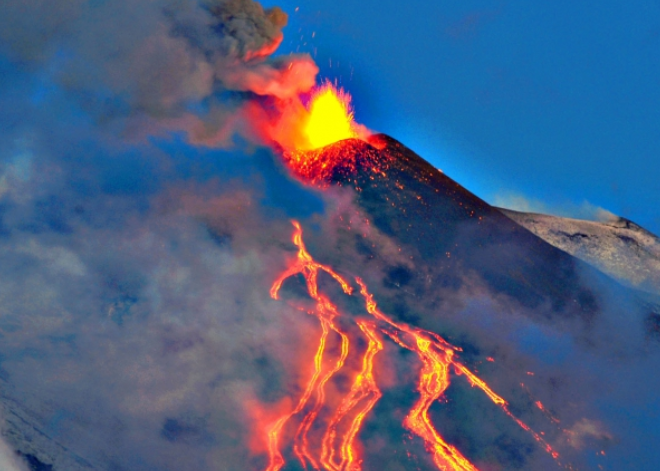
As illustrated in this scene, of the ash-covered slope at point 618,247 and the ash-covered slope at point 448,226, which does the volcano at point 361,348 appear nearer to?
the ash-covered slope at point 448,226

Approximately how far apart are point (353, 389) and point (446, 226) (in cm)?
354

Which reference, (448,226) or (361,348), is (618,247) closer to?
(448,226)

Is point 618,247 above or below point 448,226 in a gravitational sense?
above

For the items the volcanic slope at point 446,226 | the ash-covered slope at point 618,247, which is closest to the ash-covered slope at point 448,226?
the volcanic slope at point 446,226

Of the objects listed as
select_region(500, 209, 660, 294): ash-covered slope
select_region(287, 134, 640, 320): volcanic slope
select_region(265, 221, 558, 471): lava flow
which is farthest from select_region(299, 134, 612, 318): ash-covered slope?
select_region(265, 221, 558, 471): lava flow

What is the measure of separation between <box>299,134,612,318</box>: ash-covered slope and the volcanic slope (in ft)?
0.05

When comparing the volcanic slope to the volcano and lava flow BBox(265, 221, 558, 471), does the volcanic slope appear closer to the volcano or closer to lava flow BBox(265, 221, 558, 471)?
the volcano

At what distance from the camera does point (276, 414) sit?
7047mm

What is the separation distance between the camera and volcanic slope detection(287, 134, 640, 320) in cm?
962

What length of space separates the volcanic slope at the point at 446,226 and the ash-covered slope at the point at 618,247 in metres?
0.21

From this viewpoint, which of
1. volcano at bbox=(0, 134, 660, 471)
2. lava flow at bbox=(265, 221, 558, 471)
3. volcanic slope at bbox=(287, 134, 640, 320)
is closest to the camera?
lava flow at bbox=(265, 221, 558, 471)

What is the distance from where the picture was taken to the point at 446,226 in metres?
10.0

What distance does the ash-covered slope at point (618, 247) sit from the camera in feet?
31.8

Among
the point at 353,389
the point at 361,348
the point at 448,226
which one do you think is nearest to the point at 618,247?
the point at 448,226
